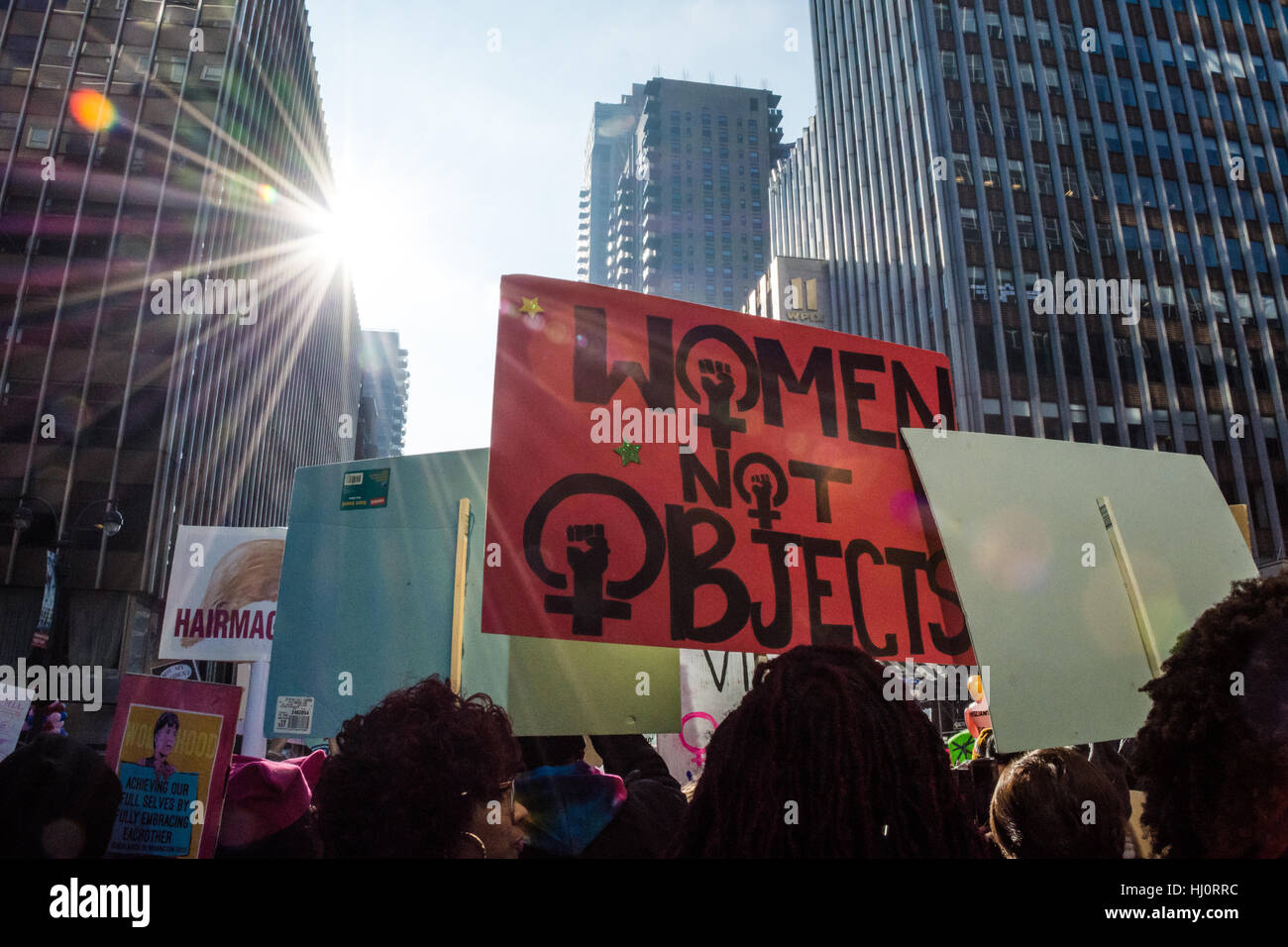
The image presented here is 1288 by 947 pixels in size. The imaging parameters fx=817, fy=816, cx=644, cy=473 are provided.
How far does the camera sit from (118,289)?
32812mm

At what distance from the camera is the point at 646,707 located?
388cm

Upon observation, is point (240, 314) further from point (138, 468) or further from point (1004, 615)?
point (1004, 615)

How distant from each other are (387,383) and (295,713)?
173 meters

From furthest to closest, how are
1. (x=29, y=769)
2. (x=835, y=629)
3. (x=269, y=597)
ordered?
(x=269, y=597), (x=835, y=629), (x=29, y=769)

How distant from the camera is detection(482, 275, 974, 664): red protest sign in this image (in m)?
3.33

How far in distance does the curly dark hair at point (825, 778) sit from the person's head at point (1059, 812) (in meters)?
1.20

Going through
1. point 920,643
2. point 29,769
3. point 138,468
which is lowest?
point 29,769

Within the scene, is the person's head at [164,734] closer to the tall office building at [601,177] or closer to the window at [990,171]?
the window at [990,171]

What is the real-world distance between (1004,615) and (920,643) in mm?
649

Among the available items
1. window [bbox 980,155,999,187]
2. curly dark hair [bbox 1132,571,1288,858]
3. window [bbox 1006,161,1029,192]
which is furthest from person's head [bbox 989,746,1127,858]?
window [bbox 1006,161,1029,192]

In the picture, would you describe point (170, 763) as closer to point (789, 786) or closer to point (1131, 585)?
point (789, 786)

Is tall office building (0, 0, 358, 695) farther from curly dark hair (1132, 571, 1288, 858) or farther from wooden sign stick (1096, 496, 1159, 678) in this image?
curly dark hair (1132, 571, 1288, 858)

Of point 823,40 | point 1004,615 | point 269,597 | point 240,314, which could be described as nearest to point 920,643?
point 1004,615

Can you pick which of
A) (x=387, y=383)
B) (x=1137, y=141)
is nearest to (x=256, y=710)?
(x=1137, y=141)
